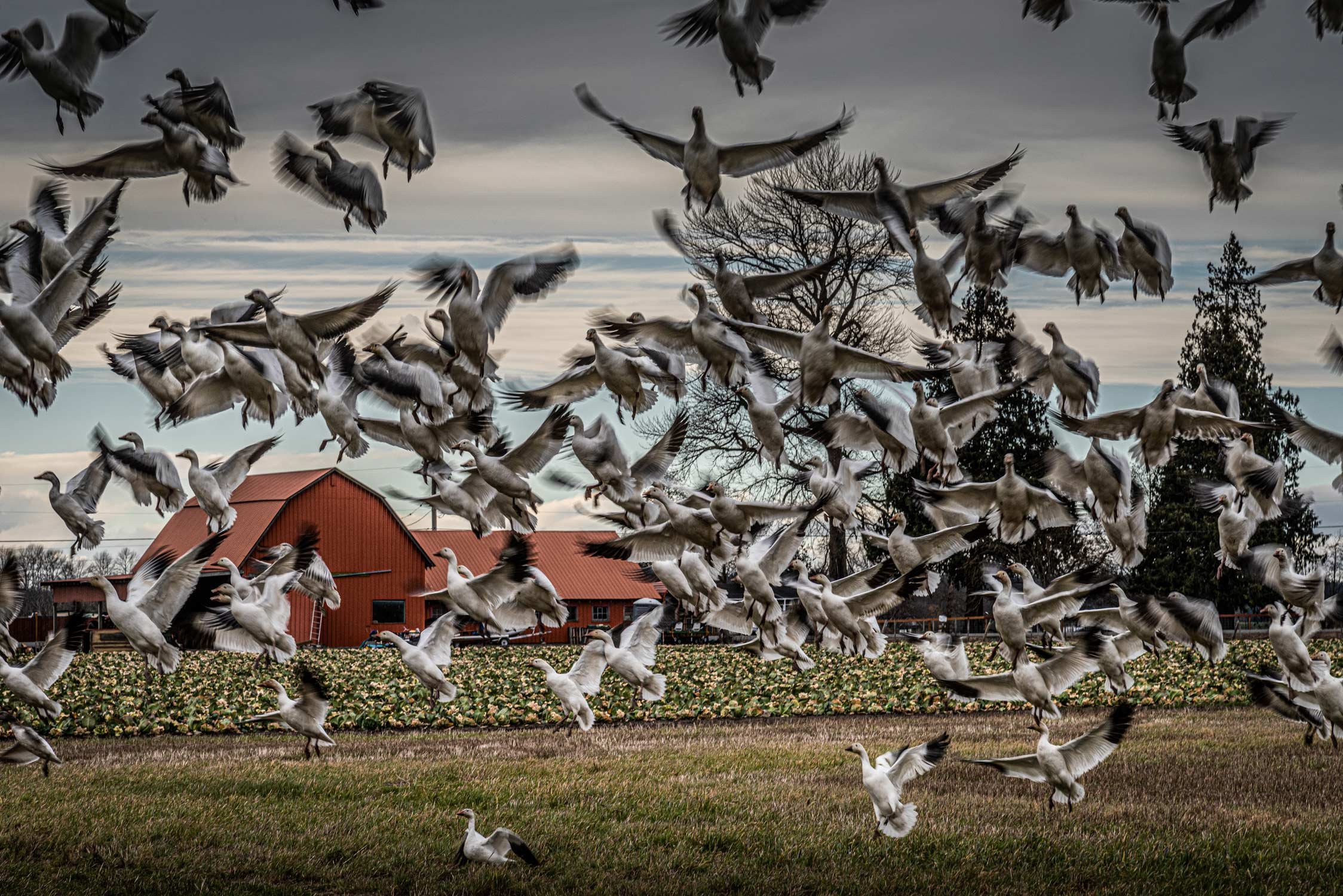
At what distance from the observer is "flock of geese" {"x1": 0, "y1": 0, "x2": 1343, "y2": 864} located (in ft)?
27.7

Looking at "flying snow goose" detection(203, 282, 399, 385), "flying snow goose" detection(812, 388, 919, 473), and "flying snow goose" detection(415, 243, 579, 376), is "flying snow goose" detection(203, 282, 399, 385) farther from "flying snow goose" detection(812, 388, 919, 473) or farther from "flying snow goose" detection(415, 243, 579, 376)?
"flying snow goose" detection(812, 388, 919, 473)

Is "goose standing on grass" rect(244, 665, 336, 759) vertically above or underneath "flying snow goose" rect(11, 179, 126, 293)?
underneath

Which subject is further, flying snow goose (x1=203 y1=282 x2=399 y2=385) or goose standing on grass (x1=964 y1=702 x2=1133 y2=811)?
goose standing on grass (x1=964 y1=702 x2=1133 y2=811)

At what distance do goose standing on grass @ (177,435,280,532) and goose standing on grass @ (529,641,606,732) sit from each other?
410cm

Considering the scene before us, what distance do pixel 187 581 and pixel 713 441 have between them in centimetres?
1904

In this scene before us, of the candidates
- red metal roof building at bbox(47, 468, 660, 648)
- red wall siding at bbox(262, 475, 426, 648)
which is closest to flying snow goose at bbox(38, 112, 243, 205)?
red metal roof building at bbox(47, 468, 660, 648)

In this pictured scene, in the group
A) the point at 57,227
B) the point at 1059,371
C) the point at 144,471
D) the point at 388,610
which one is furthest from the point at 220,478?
the point at 388,610

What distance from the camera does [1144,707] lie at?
70.4 ft

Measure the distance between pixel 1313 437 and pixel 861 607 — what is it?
3.90 metres

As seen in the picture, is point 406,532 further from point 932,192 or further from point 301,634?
point 932,192

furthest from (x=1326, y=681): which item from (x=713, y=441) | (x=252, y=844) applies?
(x=713, y=441)

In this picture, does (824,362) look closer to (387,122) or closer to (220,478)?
(387,122)

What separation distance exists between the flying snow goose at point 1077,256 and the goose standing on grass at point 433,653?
762 cm

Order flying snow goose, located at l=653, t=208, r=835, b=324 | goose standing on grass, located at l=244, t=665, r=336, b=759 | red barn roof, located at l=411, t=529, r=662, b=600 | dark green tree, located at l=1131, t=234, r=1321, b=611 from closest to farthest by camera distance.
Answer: flying snow goose, located at l=653, t=208, r=835, b=324 < goose standing on grass, located at l=244, t=665, r=336, b=759 < dark green tree, located at l=1131, t=234, r=1321, b=611 < red barn roof, located at l=411, t=529, r=662, b=600
